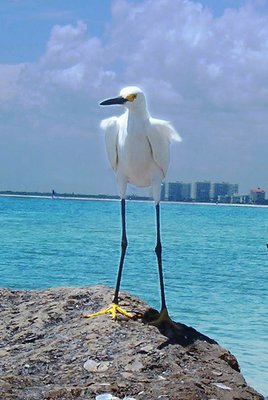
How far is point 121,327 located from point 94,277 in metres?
14.6

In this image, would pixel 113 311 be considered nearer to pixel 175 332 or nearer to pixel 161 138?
pixel 175 332

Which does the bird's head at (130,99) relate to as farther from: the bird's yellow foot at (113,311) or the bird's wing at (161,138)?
the bird's yellow foot at (113,311)

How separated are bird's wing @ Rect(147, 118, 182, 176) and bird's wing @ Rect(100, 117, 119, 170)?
0.41 m

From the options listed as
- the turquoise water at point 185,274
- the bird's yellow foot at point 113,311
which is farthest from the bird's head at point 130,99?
the turquoise water at point 185,274

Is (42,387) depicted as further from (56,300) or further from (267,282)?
(267,282)

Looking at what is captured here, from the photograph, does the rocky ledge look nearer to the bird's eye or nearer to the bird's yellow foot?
the bird's yellow foot

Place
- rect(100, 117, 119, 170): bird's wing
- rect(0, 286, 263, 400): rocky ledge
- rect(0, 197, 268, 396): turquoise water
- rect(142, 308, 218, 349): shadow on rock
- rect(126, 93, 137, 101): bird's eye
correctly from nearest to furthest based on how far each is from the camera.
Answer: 1. rect(0, 286, 263, 400): rocky ledge
2. rect(142, 308, 218, 349): shadow on rock
3. rect(126, 93, 137, 101): bird's eye
4. rect(100, 117, 119, 170): bird's wing
5. rect(0, 197, 268, 396): turquoise water

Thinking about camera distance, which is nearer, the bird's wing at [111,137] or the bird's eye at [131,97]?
the bird's eye at [131,97]

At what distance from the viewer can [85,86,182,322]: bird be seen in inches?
305

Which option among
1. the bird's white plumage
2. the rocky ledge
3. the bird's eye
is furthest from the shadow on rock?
the bird's eye

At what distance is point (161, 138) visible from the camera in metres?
7.88

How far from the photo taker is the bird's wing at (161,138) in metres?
7.84

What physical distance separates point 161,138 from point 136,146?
0.85 feet

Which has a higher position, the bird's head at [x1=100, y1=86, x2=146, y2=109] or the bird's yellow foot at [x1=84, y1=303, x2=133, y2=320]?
the bird's head at [x1=100, y1=86, x2=146, y2=109]
